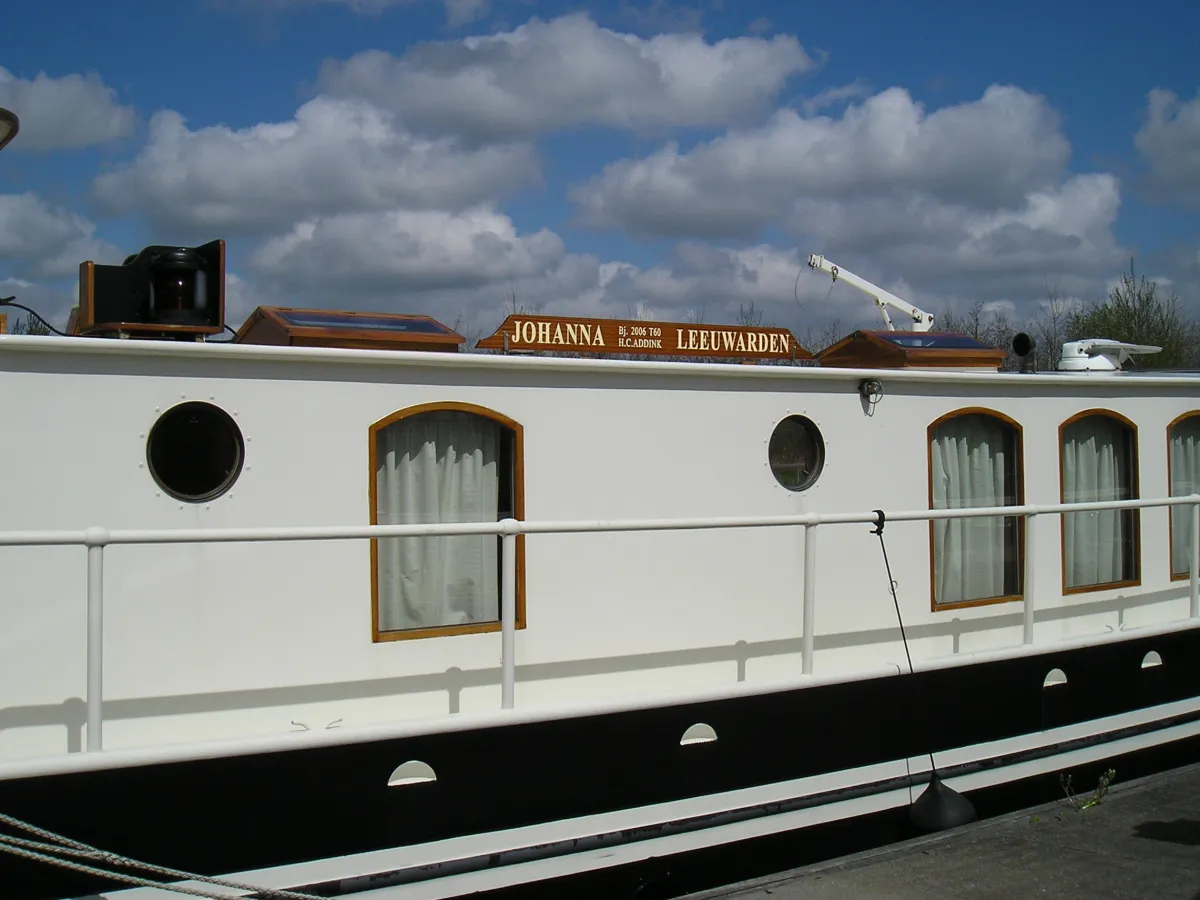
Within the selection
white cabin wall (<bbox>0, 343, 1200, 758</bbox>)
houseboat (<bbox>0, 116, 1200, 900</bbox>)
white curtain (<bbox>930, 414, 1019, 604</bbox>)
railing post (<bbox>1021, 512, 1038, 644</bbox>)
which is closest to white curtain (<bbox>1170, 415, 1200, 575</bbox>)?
houseboat (<bbox>0, 116, 1200, 900</bbox>)

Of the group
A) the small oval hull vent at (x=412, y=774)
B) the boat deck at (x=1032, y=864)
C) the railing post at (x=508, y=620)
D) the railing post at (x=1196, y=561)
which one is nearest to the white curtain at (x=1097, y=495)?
the railing post at (x=1196, y=561)

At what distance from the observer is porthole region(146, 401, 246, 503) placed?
4.84m

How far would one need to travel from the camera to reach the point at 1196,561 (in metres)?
7.36

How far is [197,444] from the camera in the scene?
4938 millimetres

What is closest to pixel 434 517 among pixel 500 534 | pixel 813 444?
pixel 500 534

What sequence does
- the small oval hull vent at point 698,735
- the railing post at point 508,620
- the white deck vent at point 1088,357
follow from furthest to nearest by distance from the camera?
the white deck vent at point 1088,357 < the small oval hull vent at point 698,735 < the railing post at point 508,620

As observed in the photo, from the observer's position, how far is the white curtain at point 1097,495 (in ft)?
24.3

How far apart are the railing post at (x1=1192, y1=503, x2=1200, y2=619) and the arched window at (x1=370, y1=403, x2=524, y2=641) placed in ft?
15.1

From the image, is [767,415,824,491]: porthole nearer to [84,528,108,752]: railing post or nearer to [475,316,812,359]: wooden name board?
[475,316,812,359]: wooden name board

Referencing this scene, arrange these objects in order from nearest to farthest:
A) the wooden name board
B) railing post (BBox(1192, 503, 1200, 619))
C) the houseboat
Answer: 1. the houseboat
2. the wooden name board
3. railing post (BBox(1192, 503, 1200, 619))

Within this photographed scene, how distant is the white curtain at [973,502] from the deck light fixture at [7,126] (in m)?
5.30

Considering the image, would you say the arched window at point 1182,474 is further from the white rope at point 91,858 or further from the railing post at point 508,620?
the white rope at point 91,858

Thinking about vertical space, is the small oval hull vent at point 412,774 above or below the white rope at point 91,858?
above

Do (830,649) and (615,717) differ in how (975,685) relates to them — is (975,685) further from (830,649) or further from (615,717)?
(615,717)
